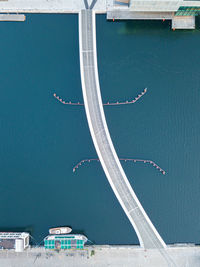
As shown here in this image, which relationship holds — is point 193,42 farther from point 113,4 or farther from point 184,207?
point 184,207

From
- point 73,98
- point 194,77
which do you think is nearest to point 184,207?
point 194,77

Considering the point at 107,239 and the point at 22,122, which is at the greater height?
the point at 22,122

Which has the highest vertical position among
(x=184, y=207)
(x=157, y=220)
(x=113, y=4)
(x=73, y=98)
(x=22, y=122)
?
(x=113, y=4)

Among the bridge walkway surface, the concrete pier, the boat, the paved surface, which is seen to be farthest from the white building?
the concrete pier

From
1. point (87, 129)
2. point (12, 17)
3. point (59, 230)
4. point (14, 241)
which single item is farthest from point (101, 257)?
point (12, 17)

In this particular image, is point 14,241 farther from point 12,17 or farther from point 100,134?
point 12,17

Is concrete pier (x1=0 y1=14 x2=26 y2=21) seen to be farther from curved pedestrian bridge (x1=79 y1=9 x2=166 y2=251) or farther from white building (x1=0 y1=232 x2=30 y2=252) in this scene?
white building (x1=0 y1=232 x2=30 y2=252)
